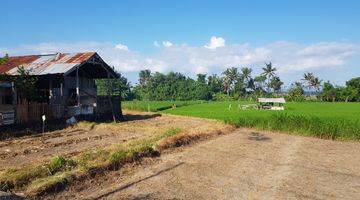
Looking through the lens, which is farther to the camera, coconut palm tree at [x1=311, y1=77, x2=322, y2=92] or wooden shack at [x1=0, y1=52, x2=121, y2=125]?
coconut palm tree at [x1=311, y1=77, x2=322, y2=92]

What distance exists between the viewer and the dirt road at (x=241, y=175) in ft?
30.4

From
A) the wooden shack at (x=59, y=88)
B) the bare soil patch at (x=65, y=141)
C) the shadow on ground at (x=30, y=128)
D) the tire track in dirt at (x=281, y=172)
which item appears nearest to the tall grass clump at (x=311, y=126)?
the bare soil patch at (x=65, y=141)

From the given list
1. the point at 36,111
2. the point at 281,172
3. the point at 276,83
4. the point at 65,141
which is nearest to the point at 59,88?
the point at 36,111

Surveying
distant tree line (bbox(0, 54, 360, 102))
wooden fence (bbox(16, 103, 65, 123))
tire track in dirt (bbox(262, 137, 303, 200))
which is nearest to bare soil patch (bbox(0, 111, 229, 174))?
wooden fence (bbox(16, 103, 65, 123))

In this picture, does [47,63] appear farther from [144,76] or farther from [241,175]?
[144,76]

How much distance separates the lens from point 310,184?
10234 millimetres

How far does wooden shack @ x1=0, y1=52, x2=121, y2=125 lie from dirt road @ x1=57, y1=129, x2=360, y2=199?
9.31m

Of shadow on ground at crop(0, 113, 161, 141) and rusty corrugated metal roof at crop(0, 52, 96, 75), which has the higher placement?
rusty corrugated metal roof at crop(0, 52, 96, 75)

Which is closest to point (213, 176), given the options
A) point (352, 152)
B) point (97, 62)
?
point (352, 152)

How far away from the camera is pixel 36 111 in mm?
20609

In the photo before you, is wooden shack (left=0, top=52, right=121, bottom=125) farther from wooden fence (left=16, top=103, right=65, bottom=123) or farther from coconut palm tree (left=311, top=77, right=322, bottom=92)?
coconut palm tree (left=311, top=77, right=322, bottom=92)

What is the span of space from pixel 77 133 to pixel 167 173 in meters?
9.01

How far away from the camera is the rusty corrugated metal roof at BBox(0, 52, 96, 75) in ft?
73.5

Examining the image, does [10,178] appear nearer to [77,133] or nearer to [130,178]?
[130,178]
